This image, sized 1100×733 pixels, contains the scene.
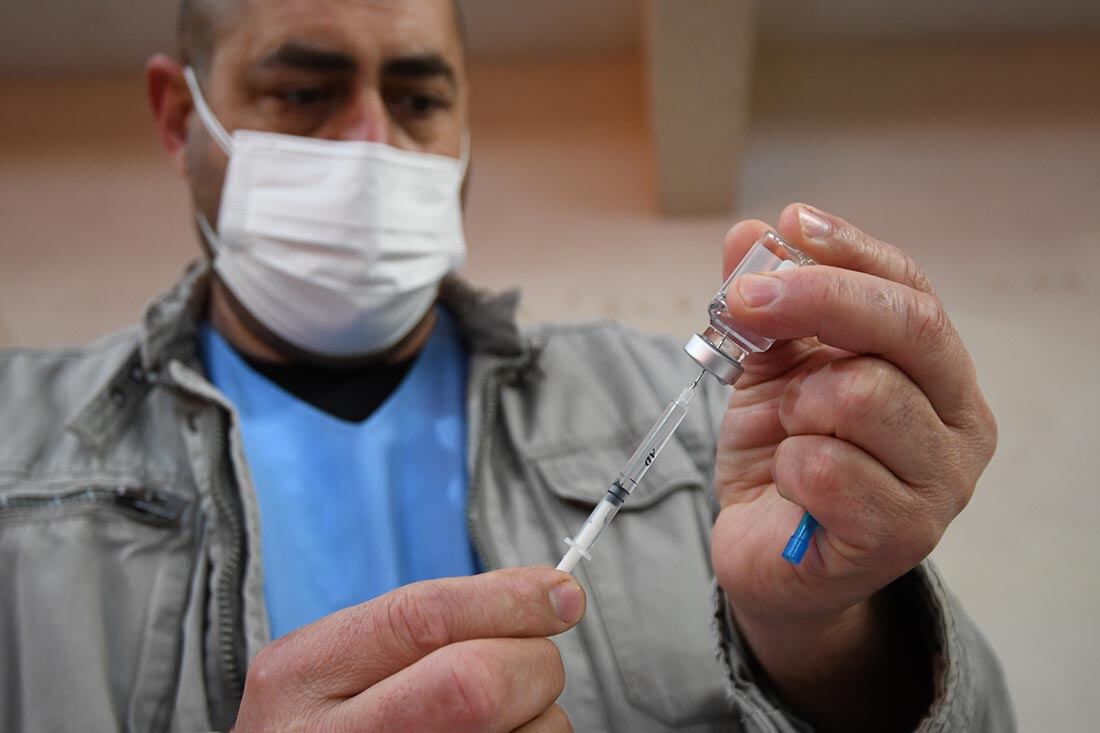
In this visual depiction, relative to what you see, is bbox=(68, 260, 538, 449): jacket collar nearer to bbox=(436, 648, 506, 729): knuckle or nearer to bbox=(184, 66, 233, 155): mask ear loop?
bbox=(184, 66, 233, 155): mask ear loop

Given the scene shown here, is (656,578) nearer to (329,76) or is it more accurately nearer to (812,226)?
(812,226)

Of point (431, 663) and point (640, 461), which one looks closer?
point (431, 663)

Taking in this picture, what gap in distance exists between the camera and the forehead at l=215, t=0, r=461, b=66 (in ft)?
3.95

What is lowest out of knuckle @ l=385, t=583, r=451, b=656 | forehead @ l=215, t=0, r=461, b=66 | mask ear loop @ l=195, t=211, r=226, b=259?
knuckle @ l=385, t=583, r=451, b=656

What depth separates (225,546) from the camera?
1032 mm

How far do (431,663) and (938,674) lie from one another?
460 mm

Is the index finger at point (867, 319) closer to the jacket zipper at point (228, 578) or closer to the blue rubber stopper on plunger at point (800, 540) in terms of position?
the blue rubber stopper on plunger at point (800, 540)

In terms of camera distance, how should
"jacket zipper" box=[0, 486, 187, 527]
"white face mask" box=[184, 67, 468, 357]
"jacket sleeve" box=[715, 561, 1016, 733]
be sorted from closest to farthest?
"jacket sleeve" box=[715, 561, 1016, 733] → "jacket zipper" box=[0, 486, 187, 527] → "white face mask" box=[184, 67, 468, 357]

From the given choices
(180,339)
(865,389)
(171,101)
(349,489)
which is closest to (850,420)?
(865,389)

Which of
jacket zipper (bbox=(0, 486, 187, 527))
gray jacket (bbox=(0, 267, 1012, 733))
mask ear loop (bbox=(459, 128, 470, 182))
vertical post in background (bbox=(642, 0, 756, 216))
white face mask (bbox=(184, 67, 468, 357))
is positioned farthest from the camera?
vertical post in background (bbox=(642, 0, 756, 216))

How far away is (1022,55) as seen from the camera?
7.38ft

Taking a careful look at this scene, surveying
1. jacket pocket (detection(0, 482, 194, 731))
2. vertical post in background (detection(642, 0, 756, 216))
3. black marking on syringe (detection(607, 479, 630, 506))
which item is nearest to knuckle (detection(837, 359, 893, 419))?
black marking on syringe (detection(607, 479, 630, 506))

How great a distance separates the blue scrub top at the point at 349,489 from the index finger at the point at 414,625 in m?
0.36

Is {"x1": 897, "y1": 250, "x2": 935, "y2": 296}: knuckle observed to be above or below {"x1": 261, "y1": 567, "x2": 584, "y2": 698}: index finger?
above
